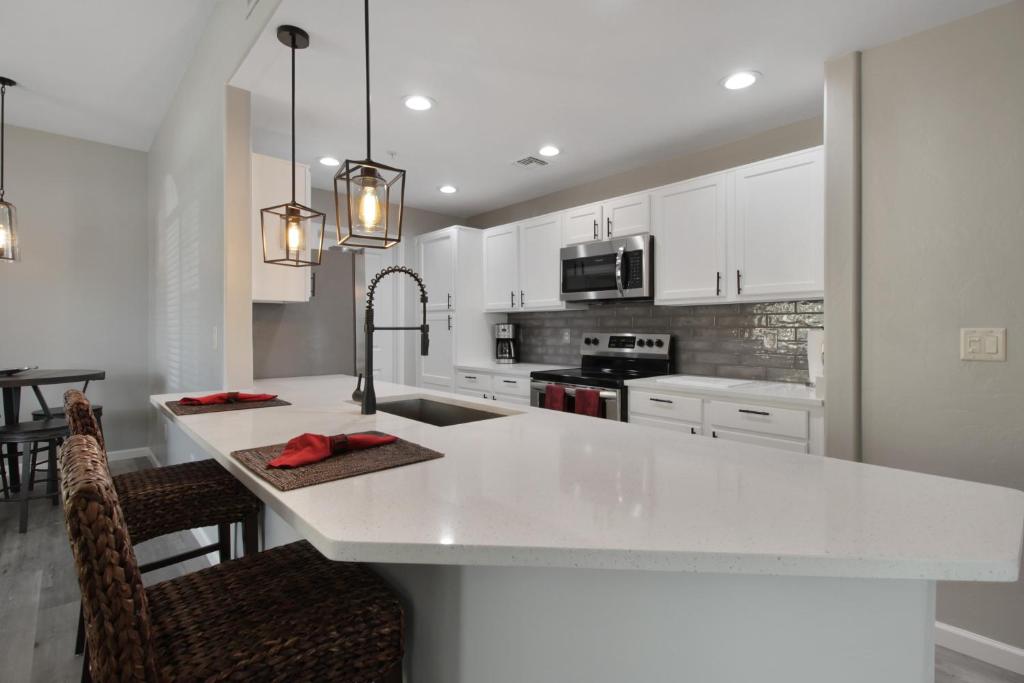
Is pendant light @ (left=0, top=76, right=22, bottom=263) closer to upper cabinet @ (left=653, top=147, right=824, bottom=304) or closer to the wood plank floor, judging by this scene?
the wood plank floor

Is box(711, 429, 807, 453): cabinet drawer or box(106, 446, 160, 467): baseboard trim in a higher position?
box(711, 429, 807, 453): cabinet drawer

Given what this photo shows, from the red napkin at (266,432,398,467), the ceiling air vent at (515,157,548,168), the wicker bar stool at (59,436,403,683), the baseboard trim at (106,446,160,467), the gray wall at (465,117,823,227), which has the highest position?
the ceiling air vent at (515,157,548,168)

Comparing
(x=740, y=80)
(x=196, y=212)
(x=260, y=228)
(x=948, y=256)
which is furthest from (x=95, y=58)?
(x=948, y=256)

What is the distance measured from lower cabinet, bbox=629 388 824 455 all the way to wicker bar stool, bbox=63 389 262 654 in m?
1.87

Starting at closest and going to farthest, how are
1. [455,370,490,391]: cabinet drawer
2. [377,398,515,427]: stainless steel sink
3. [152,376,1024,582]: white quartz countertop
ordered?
[152,376,1024,582]: white quartz countertop → [377,398,515,427]: stainless steel sink → [455,370,490,391]: cabinet drawer

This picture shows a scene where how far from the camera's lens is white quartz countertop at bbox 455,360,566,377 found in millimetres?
4282

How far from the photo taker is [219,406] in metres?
1.98

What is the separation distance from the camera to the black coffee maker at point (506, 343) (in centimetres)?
501

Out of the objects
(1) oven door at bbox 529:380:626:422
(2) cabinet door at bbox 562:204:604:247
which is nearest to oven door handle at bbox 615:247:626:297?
(2) cabinet door at bbox 562:204:604:247

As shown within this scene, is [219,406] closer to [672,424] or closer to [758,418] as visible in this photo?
[672,424]

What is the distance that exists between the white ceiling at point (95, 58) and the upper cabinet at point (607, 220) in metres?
2.59

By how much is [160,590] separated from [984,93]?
301 centimetres

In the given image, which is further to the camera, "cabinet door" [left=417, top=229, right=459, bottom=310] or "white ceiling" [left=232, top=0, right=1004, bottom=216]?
"cabinet door" [left=417, top=229, right=459, bottom=310]

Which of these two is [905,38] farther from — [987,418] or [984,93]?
[987,418]
